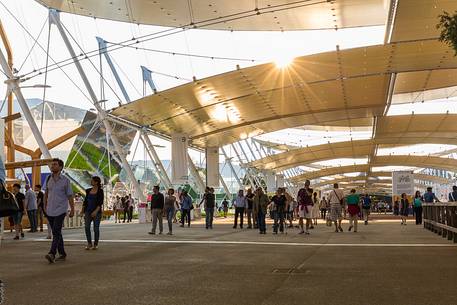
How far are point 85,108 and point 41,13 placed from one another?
12.3 m

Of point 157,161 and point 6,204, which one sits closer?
point 6,204

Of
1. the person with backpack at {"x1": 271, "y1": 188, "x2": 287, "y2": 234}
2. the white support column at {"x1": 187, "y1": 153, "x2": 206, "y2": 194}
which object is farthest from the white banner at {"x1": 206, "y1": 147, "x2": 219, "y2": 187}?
the person with backpack at {"x1": 271, "y1": 188, "x2": 287, "y2": 234}

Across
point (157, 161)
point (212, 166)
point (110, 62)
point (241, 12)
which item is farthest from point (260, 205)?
point (212, 166)

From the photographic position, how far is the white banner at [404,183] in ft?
140

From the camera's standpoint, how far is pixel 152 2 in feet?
90.7

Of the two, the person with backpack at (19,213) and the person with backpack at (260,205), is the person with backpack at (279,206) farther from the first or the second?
the person with backpack at (19,213)

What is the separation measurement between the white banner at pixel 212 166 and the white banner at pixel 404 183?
14.3 meters

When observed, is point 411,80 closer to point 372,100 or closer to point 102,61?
point 372,100

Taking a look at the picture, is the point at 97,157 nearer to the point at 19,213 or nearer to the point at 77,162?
the point at 77,162

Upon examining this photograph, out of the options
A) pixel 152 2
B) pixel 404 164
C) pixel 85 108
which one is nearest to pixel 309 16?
pixel 152 2

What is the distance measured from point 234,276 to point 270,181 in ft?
235

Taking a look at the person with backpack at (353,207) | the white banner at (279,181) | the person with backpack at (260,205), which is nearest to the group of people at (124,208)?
the person with backpack at (260,205)

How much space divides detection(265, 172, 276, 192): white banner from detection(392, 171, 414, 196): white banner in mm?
34925

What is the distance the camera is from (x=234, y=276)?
8172 mm
